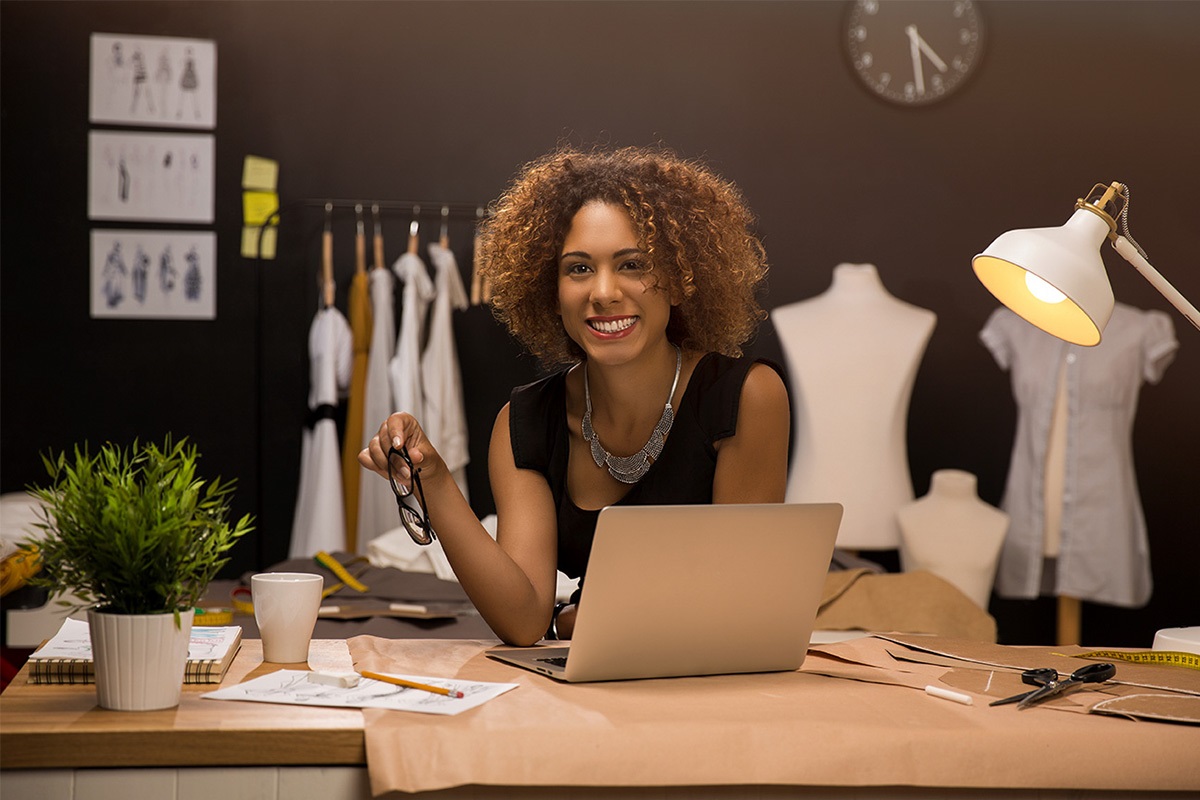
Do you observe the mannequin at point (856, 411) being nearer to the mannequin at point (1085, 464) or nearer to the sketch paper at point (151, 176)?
the mannequin at point (1085, 464)

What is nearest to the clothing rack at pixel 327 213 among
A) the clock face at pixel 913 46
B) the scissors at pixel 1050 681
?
the clock face at pixel 913 46

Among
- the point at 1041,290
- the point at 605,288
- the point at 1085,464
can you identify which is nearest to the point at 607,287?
the point at 605,288

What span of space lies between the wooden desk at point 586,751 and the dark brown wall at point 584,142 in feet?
11.1

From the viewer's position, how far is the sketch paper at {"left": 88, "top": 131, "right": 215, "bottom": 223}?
4590mm

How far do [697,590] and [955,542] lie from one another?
2.81 meters

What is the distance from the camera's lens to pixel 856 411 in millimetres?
4027

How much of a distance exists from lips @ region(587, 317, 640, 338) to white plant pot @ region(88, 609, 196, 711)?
0.85 metres

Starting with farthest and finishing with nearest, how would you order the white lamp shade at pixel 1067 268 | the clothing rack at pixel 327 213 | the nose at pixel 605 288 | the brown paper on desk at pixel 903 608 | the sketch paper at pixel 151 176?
the sketch paper at pixel 151 176
the clothing rack at pixel 327 213
the brown paper on desk at pixel 903 608
the nose at pixel 605 288
the white lamp shade at pixel 1067 268

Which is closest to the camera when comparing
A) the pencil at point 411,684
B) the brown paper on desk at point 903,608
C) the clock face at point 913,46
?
the pencil at point 411,684

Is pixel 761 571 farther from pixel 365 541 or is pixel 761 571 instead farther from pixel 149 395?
pixel 149 395

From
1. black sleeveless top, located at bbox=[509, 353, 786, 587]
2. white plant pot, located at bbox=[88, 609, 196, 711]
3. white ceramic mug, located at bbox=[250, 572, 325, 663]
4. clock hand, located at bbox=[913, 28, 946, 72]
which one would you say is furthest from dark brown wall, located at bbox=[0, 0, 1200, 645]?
white plant pot, located at bbox=[88, 609, 196, 711]

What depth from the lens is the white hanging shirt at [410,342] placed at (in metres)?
4.22

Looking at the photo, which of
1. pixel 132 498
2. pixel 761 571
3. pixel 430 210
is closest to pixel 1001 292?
pixel 761 571

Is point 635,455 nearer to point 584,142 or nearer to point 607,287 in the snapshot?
point 607,287
